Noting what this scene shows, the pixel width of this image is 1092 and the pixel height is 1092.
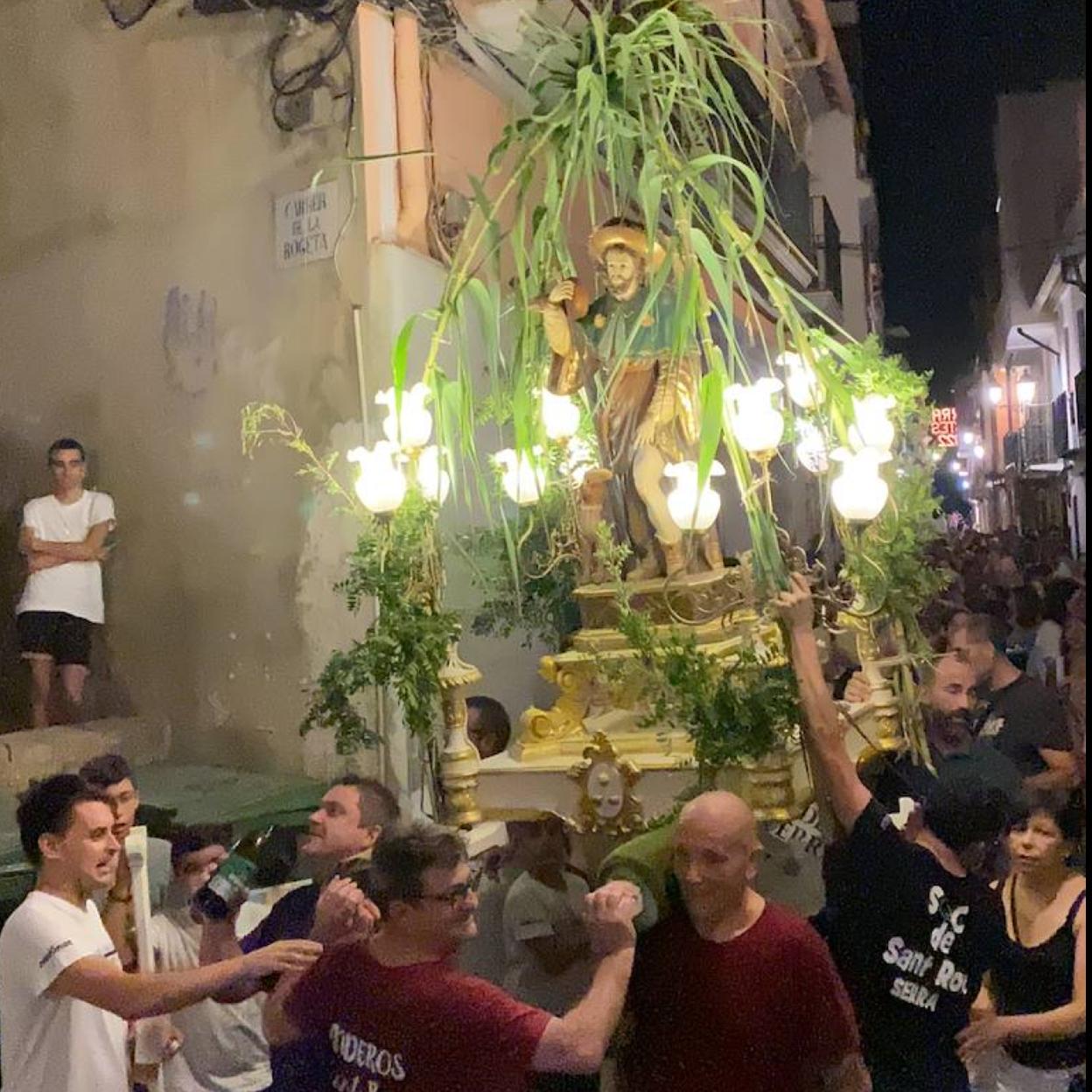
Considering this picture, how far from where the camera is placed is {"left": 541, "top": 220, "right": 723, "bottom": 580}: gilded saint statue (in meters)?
2.12

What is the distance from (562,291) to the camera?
2186mm

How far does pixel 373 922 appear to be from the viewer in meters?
1.97

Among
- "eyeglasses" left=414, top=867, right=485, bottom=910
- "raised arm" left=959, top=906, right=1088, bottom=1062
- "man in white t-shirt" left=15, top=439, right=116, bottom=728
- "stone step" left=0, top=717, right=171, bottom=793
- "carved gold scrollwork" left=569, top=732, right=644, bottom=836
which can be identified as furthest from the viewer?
"man in white t-shirt" left=15, top=439, right=116, bottom=728

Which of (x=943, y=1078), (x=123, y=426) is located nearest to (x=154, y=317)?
(x=123, y=426)

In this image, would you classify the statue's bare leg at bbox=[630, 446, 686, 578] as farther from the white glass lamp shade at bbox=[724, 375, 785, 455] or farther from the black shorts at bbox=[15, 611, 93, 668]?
the black shorts at bbox=[15, 611, 93, 668]

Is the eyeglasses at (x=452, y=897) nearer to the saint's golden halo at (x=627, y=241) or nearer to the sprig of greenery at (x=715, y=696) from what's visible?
the sprig of greenery at (x=715, y=696)

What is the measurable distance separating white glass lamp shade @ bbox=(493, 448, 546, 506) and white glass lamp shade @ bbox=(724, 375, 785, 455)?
360 millimetres

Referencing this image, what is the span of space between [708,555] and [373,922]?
0.78 m

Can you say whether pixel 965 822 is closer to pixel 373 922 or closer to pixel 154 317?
pixel 373 922

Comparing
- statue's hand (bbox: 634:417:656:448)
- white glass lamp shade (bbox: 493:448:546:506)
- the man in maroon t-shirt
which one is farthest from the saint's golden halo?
the man in maroon t-shirt

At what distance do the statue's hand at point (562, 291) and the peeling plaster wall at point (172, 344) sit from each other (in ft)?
1.79

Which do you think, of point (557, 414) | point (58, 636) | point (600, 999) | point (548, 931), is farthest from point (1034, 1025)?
point (58, 636)

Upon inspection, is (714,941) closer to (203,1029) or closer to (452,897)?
(452,897)

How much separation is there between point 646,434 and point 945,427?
0.48m
